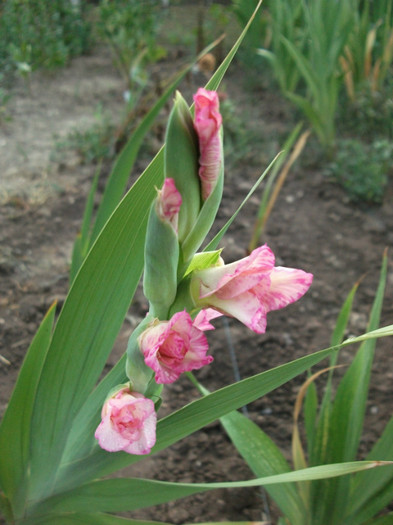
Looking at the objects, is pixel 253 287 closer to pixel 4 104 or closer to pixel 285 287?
pixel 285 287

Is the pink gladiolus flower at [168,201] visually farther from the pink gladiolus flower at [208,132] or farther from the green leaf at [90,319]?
the green leaf at [90,319]

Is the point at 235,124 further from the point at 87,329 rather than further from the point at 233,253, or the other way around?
the point at 87,329

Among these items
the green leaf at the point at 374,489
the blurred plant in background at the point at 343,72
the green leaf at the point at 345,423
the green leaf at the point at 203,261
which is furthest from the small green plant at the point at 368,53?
the green leaf at the point at 203,261

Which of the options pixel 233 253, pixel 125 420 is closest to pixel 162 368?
pixel 125 420

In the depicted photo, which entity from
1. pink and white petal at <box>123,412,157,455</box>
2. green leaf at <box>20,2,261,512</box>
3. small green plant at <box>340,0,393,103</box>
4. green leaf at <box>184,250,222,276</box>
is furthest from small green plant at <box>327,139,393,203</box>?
pink and white petal at <box>123,412,157,455</box>

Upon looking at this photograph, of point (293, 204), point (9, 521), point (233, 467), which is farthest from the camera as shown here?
point (293, 204)

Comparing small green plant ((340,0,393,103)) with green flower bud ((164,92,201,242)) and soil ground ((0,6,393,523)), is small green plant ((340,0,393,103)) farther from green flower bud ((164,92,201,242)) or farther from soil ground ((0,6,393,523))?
green flower bud ((164,92,201,242))
